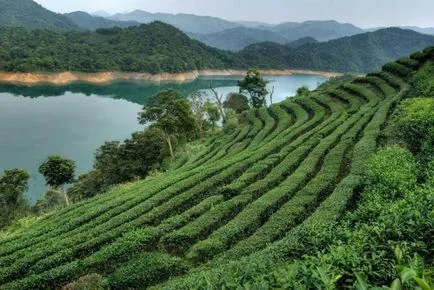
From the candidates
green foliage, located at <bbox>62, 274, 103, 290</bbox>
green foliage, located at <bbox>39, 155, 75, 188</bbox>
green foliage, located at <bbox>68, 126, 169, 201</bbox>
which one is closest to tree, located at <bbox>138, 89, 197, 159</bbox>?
green foliage, located at <bbox>68, 126, 169, 201</bbox>

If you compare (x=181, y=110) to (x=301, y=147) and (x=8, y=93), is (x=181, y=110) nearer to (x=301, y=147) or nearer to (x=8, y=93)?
(x=301, y=147)

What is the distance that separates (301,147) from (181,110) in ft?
68.0

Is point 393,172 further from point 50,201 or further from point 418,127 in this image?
point 50,201

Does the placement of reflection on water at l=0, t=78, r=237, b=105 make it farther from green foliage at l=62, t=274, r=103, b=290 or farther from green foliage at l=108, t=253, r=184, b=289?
green foliage at l=62, t=274, r=103, b=290

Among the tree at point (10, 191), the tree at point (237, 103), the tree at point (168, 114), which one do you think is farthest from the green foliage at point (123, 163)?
the tree at point (237, 103)

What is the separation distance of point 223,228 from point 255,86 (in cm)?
5349

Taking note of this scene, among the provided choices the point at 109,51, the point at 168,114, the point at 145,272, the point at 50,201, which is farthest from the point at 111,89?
the point at 145,272

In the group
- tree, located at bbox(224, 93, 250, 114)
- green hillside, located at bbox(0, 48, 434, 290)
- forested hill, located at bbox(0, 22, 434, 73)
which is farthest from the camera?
forested hill, located at bbox(0, 22, 434, 73)

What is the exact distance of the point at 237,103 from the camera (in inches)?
2601

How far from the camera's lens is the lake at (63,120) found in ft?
173

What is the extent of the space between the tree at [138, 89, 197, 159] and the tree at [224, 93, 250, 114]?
2113 centimetres

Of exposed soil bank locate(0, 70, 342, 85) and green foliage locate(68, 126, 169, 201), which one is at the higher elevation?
exposed soil bank locate(0, 70, 342, 85)

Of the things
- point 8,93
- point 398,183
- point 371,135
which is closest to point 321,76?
point 8,93

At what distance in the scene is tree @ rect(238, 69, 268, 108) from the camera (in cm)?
6644
